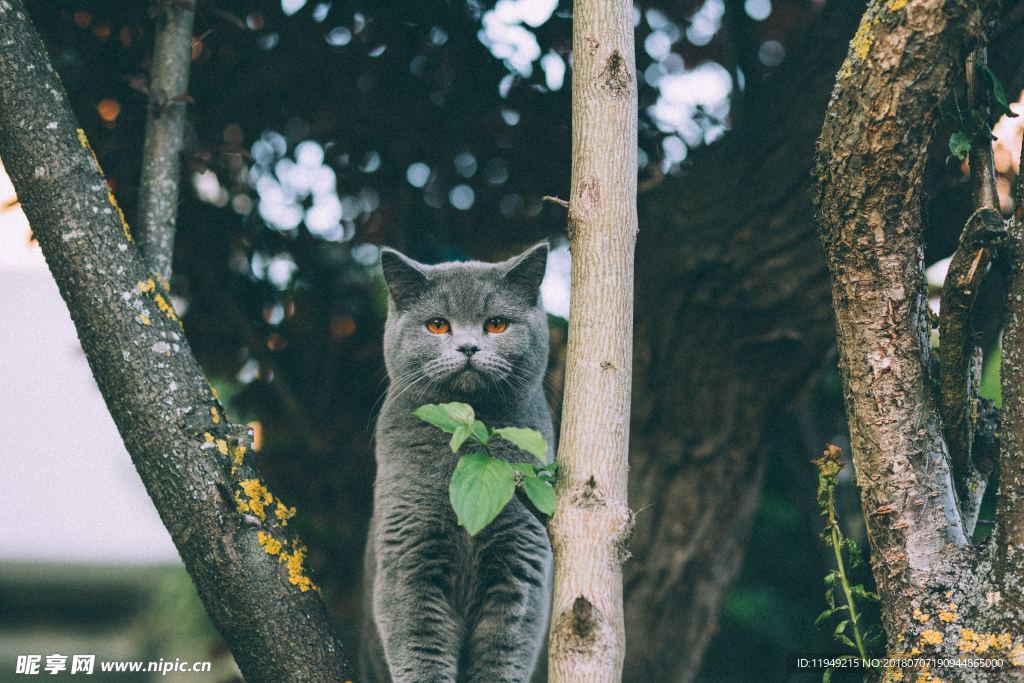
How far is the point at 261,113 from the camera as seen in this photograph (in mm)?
2684

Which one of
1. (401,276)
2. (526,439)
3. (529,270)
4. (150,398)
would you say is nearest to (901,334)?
(526,439)

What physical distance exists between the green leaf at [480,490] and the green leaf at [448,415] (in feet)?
0.22

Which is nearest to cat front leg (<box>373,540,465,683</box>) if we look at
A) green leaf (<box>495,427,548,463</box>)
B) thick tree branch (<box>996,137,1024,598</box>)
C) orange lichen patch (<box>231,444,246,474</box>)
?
orange lichen patch (<box>231,444,246,474</box>)

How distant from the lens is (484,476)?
137 cm

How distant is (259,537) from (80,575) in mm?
2909

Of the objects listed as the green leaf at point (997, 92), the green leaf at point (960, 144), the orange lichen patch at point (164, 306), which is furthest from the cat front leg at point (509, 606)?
the green leaf at point (997, 92)

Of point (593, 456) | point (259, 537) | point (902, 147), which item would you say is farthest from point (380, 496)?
point (902, 147)

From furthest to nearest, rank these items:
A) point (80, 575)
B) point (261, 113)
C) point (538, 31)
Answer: point (80, 575)
point (261, 113)
point (538, 31)

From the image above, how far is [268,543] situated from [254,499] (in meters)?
0.10

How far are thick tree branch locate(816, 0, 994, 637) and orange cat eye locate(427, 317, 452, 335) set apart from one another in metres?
0.99

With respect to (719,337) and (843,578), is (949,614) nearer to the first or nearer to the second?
(843,578)

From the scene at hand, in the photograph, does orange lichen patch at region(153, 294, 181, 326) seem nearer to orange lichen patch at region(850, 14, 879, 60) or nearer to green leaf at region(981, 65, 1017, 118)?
orange lichen patch at region(850, 14, 879, 60)

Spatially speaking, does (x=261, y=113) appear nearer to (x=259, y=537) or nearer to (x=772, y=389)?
(x=259, y=537)

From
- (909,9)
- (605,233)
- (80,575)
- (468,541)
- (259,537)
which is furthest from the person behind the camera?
(80,575)
